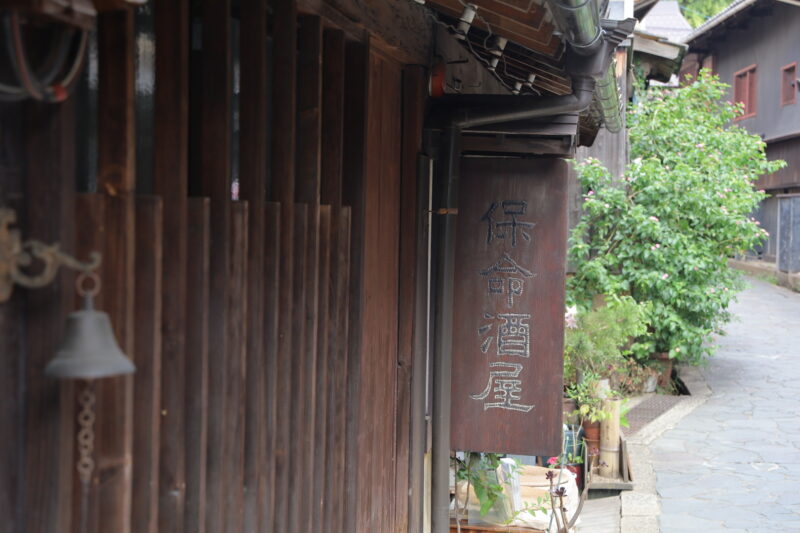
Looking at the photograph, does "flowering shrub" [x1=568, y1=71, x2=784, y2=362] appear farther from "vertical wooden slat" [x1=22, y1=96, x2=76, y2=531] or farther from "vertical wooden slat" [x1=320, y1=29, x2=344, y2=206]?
"vertical wooden slat" [x1=22, y1=96, x2=76, y2=531]

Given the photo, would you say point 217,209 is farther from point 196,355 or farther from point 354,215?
point 354,215

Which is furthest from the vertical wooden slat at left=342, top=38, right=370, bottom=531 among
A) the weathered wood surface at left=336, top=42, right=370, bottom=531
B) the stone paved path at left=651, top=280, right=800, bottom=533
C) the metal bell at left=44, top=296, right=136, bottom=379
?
the stone paved path at left=651, top=280, right=800, bottom=533

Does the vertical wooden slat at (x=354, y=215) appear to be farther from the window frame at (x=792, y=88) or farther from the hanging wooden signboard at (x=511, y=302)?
the window frame at (x=792, y=88)

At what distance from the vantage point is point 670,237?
14727mm

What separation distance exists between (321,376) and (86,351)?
201 centimetres

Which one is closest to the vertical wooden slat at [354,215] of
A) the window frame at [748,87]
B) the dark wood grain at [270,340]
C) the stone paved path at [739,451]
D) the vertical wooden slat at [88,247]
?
the dark wood grain at [270,340]

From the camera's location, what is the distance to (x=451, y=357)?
20.5 ft

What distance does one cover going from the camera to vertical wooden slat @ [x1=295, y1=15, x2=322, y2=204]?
3.79 m

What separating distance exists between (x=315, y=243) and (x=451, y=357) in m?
2.72

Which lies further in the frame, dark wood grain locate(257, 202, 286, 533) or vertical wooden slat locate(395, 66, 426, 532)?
vertical wooden slat locate(395, 66, 426, 532)

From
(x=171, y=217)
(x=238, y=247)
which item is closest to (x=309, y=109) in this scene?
(x=238, y=247)

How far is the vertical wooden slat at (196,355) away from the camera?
9.03 ft

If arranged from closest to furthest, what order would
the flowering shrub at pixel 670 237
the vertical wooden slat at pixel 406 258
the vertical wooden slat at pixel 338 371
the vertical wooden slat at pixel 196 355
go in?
the vertical wooden slat at pixel 196 355 < the vertical wooden slat at pixel 338 371 < the vertical wooden slat at pixel 406 258 < the flowering shrub at pixel 670 237

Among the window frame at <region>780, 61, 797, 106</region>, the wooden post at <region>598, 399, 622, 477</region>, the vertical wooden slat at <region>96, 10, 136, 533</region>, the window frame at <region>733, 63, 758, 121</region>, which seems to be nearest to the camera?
the vertical wooden slat at <region>96, 10, 136, 533</region>
